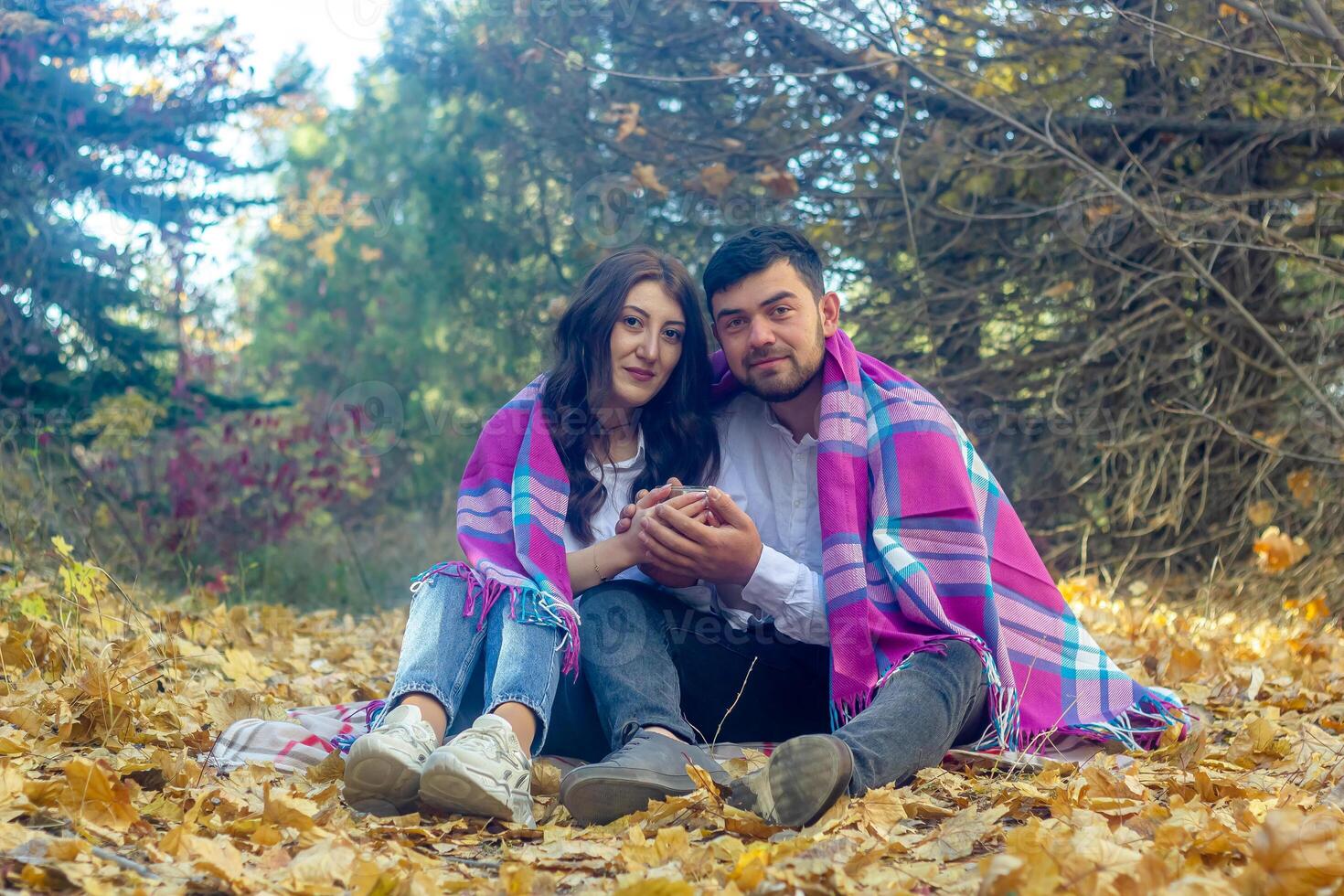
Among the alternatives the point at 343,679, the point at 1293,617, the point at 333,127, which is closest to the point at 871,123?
the point at 1293,617

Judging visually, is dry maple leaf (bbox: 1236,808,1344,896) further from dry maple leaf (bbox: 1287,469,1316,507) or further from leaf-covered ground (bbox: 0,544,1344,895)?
dry maple leaf (bbox: 1287,469,1316,507)

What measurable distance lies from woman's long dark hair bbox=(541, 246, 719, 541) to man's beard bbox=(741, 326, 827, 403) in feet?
0.59

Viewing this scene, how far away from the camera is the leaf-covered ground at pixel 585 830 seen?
59.8 inches

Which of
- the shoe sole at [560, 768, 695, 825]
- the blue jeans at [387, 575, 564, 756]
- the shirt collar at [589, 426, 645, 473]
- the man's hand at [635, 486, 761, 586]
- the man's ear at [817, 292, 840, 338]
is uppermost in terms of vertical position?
the man's ear at [817, 292, 840, 338]

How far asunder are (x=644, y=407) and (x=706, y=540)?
0.58m

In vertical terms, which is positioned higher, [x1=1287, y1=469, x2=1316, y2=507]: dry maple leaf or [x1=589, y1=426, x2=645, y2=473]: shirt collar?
[x1=589, y1=426, x2=645, y2=473]: shirt collar

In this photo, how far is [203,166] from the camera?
5.49 metres

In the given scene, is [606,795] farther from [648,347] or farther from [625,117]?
[625,117]

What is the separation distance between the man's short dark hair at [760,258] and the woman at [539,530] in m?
0.11

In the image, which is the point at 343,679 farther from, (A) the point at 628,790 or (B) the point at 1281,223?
(B) the point at 1281,223

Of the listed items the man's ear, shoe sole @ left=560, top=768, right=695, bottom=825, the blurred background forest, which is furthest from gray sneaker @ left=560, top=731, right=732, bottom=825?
the blurred background forest

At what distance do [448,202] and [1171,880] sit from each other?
701 cm

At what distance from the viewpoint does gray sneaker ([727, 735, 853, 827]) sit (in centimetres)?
182

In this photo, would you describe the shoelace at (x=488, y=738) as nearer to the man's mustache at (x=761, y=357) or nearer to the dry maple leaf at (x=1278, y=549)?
the man's mustache at (x=761, y=357)
